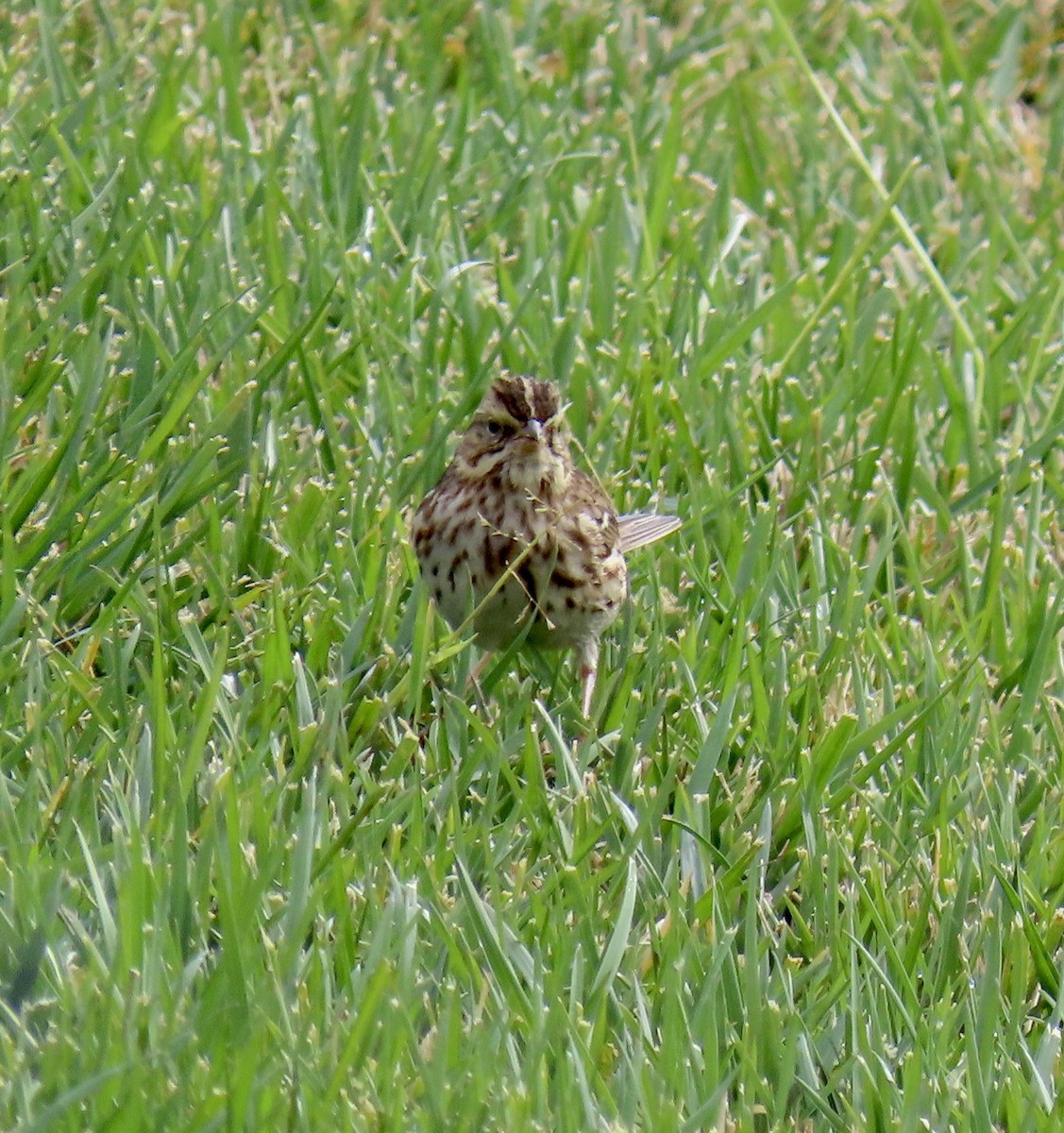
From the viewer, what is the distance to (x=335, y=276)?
6.02m

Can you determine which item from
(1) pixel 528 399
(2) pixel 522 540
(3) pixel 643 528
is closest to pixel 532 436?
(1) pixel 528 399

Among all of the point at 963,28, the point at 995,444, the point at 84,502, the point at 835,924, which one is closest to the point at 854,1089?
the point at 835,924

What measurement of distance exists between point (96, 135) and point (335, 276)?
997mm

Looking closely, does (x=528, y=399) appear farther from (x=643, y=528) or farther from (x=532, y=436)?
(x=643, y=528)

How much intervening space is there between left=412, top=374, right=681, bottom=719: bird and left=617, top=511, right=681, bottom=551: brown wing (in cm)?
12

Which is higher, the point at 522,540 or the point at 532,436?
the point at 532,436

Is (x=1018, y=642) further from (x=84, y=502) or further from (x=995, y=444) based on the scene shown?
(x=84, y=502)

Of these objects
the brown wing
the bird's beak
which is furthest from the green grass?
the bird's beak

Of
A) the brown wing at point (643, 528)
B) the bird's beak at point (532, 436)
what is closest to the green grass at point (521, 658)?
the brown wing at point (643, 528)

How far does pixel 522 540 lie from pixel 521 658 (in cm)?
47

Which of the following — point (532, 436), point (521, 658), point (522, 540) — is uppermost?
point (532, 436)

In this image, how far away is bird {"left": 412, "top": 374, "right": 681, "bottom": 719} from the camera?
483 cm

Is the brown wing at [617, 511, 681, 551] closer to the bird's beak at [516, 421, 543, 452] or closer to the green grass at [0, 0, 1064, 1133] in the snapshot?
the green grass at [0, 0, 1064, 1133]

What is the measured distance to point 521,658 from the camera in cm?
526
